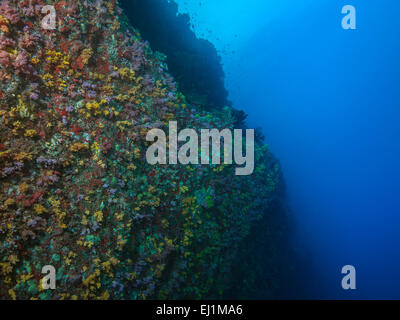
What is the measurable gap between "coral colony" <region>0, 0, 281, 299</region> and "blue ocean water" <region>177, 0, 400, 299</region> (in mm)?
15441

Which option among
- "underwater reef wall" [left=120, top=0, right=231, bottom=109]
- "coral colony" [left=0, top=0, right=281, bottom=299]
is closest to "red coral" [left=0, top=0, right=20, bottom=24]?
"coral colony" [left=0, top=0, right=281, bottom=299]

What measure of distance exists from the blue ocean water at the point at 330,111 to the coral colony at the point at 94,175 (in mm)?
15441

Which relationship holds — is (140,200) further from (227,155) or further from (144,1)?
(144,1)

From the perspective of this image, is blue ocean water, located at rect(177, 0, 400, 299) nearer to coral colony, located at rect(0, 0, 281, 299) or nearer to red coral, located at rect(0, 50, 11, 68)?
coral colony, located at rect(0, 0, 281, 299)

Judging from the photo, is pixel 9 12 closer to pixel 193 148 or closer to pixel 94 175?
pixel 94 175

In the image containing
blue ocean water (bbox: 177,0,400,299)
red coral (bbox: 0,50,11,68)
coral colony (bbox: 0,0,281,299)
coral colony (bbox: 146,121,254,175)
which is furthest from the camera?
blue ocean water (bbox: 177,0,400,299)

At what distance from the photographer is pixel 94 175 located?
15.0 ft

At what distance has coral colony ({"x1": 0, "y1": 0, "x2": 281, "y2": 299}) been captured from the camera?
152 inches

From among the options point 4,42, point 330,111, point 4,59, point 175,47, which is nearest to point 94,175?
point 4,59

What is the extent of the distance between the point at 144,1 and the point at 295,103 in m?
86.9

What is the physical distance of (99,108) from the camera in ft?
16.1

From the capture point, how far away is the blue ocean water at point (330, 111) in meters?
37.6
